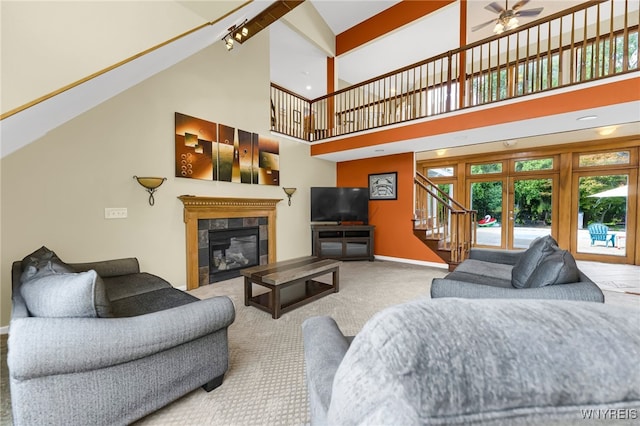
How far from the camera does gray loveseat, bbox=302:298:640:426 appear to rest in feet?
1.28

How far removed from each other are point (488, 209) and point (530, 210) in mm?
840

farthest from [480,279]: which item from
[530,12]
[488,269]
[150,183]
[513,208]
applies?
[513,208]

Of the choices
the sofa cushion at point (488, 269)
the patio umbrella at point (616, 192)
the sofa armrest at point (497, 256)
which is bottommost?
the sofa cushion at point (488, 269)

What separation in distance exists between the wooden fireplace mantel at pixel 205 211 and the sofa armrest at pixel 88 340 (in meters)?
2.35

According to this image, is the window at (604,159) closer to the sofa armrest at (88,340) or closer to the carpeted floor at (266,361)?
the carpeted floor at (266,361)

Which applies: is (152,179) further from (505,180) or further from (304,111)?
(505,180)

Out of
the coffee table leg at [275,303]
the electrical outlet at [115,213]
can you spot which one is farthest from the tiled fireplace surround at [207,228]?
the coffee table leg at [275,303]

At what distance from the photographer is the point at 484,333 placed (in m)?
0.44

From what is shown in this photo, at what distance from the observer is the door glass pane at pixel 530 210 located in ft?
19.2

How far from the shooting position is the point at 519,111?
332 centimetres

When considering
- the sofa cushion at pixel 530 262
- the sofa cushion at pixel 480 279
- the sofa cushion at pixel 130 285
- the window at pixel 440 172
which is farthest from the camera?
the window at pixel 440 172

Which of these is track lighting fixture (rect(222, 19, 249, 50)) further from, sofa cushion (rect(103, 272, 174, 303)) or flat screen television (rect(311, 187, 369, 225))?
sofa cushion (rect(103, 272, 174, 303))

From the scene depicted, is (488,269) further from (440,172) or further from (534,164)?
(440,172)

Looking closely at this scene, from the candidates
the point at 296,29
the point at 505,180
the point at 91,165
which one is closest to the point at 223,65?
the point at 296,29
